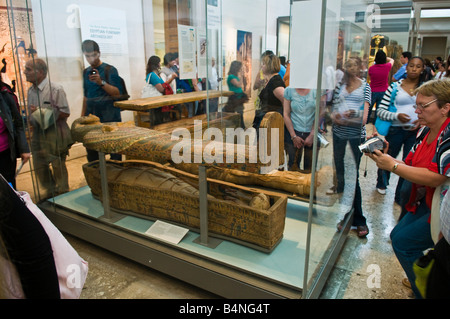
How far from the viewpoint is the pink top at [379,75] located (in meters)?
5.85

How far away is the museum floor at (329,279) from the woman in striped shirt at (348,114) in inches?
14.4

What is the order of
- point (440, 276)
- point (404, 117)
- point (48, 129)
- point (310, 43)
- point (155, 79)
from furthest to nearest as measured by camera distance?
point (155, 79) → point (404, 117) → point (48, 129) → point (310, 43) → point (440, 276)

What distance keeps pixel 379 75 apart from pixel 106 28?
4535 mm

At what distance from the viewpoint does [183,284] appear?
2.59 metres

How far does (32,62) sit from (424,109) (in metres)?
3.29

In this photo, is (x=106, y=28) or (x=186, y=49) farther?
(x=186, y=49)

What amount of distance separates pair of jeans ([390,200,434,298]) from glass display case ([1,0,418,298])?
0.47m

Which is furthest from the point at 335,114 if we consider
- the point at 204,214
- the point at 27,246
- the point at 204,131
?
the point at 27,246

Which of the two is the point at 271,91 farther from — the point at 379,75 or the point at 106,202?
the point at 379,75

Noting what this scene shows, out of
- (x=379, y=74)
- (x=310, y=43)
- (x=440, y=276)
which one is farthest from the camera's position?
(x=379, y=74)

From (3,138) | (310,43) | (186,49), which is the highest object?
(186,49)

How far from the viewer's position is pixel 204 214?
8.02ft
